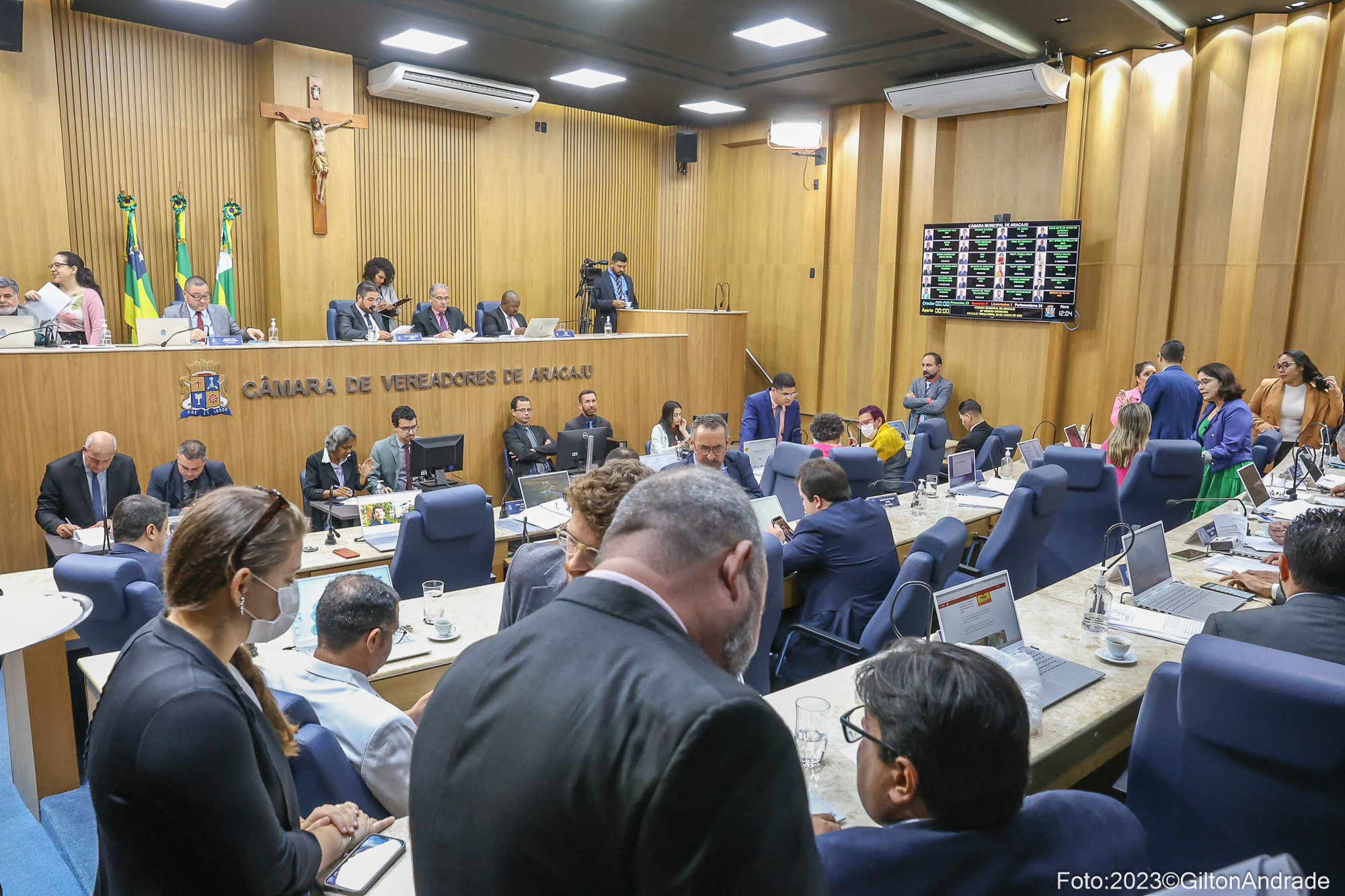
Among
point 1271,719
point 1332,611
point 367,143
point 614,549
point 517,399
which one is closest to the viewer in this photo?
point 614,549

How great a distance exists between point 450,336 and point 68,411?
2.96 meters

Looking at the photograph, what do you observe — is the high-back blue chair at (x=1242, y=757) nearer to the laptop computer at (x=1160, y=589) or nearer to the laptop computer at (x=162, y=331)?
Result: the laptop computer at (x=1160, y=589)

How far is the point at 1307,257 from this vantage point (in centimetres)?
817

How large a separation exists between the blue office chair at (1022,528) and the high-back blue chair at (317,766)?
288 cm

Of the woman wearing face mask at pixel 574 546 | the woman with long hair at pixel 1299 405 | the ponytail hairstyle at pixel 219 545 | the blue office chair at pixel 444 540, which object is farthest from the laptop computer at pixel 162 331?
→ the woman with long hair at pixel 1299 405

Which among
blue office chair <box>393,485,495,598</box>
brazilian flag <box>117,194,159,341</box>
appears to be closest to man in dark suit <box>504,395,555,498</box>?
blue office chair <box>393,485,495,598</box>

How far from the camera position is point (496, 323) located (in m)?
9.02

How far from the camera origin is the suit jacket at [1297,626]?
2.36m

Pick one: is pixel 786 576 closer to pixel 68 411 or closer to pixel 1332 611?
pixel 1332 611

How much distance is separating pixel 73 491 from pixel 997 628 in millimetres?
5185

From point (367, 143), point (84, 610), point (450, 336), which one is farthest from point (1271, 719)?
point (367, 143)

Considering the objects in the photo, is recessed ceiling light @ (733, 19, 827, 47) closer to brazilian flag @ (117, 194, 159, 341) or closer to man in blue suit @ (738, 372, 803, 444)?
man in blue suit @ (738, 372, 803, 444)

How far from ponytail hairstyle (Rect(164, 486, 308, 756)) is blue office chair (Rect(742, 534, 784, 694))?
5.80 ft

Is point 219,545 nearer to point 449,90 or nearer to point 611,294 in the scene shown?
point 449,90
